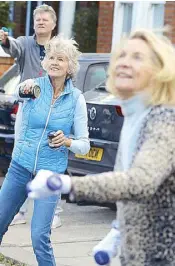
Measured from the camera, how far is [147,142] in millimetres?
3088

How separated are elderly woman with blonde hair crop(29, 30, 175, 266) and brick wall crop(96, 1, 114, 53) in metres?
11.9

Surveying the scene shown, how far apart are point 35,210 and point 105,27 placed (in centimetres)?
1042

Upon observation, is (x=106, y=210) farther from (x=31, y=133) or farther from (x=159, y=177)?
(x=159, y=177)

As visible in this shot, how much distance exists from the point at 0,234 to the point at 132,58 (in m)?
2.67

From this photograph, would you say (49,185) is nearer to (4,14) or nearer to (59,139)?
(59,139)

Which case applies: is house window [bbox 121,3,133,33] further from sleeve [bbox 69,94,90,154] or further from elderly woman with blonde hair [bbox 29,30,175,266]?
elderly woman with blonde hair [bbox 29,30,175,266]

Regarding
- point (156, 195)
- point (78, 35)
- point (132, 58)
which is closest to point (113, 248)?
point (156, 195)

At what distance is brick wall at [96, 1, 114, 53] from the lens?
1520cm

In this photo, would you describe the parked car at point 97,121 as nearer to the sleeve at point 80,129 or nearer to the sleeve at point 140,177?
the sleeve at point 80,129

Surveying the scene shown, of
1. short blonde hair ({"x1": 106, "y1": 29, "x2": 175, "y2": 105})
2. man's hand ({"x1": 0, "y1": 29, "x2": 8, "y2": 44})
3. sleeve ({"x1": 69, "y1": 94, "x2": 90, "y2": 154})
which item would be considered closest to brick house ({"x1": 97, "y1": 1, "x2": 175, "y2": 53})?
man's hand ({"x1": 0, "y1": 29, "x2": 8, "y2": 44})

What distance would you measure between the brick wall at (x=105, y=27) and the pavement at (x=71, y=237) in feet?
20.3

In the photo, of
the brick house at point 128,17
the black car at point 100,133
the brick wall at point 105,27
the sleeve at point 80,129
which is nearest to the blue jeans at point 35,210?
the sleeve at point 80,129

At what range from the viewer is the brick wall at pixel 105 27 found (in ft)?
49.9

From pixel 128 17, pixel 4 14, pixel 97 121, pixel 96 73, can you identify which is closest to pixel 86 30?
pixel 4 14
